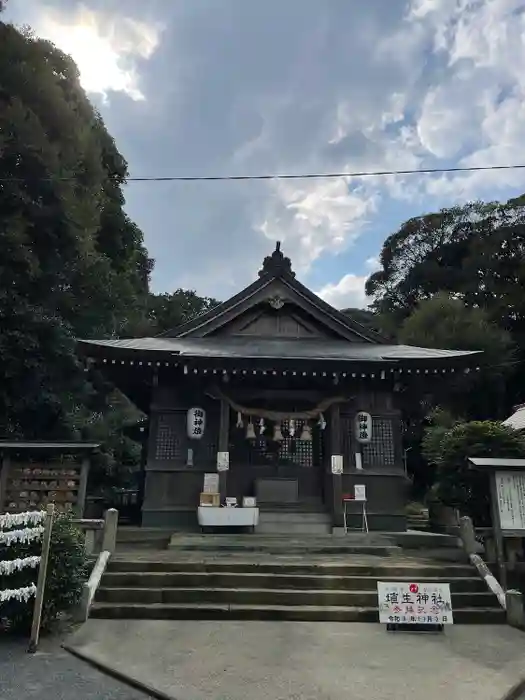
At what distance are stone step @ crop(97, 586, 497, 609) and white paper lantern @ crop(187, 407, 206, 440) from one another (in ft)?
16.7

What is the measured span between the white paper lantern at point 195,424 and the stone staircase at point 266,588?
150 inches

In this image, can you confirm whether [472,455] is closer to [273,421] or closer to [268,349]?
[273,421]

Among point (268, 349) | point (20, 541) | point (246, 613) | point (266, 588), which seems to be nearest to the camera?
point (20, 541)

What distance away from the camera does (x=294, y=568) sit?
8805 millimetres

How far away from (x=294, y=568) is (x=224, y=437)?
4.37 meters

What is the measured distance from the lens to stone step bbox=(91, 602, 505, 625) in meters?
7.53

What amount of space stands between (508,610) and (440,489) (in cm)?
439

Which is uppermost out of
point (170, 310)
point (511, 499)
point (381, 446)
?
point (170, 310)

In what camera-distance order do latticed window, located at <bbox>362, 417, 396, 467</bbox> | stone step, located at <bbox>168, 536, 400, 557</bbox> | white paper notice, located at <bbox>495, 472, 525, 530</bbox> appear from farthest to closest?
latticed window, located at <bbox>362, 417, 396, 467</bbox>
stone step, located at <bbox>168, 536, 400, 557</bbox>
white paper notice, located at <bbox>495, 472, 525, 530</bbox>

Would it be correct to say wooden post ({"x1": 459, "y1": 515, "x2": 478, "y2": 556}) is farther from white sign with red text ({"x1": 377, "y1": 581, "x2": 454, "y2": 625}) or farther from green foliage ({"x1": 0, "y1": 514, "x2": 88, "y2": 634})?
green foliage ({"x1": 0, "y1": 514, "x2": 88, "y2": 634})

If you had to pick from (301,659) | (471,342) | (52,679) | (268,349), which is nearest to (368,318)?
(471,342)

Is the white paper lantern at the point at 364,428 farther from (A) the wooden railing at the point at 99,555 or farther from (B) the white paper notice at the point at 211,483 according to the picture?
(A) the wooden railing at the point at 99,555

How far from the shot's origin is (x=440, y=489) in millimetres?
12070

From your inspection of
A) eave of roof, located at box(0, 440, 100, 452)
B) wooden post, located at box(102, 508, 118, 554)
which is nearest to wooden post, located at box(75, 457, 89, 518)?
eave of roof, located at box(0, 440, 100, 452)
